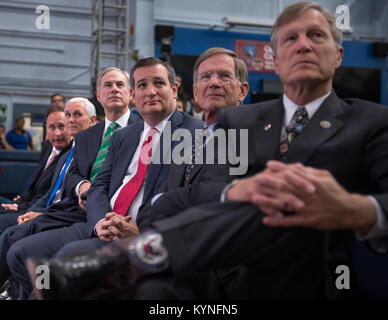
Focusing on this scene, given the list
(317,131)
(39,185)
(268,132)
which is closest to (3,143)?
(39,185)

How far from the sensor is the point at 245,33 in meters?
8.07

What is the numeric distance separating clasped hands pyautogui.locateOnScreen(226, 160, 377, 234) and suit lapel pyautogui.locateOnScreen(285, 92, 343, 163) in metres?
0.15

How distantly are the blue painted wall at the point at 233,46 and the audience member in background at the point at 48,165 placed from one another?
491 centimetres

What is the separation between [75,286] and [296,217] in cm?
50

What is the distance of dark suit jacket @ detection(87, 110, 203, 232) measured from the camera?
1.81m

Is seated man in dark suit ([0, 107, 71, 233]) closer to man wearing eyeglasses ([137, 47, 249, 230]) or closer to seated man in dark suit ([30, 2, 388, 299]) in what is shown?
man wearing eyeglasses ([137, 47, 249, 230])

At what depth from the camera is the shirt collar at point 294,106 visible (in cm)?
119

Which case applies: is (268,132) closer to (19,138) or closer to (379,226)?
(379,226)

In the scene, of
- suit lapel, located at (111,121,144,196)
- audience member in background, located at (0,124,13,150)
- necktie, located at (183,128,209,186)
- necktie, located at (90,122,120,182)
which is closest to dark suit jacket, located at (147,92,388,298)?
necktie, located at (183,128,209,186)

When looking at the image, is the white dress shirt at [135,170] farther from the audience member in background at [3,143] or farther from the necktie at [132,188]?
the audience member in background at [3,143]

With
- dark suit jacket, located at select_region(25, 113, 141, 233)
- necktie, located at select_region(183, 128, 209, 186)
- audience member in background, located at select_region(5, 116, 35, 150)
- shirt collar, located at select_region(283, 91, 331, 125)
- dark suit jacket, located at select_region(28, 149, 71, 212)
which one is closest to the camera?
shirt collar, located at select_region(283, 91, 331, 125)

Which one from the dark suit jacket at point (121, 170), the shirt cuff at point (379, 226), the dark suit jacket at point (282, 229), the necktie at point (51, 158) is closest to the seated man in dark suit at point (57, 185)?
the necktie at point (51, 158)
